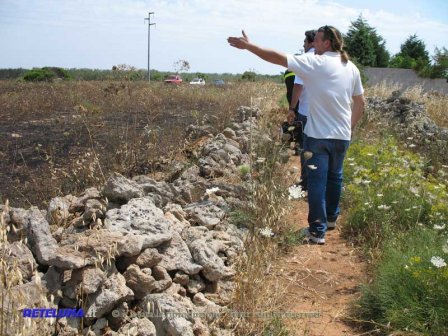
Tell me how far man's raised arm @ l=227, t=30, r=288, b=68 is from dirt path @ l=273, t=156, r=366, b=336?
157 cm

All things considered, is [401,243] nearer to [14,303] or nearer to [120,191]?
[120,191]

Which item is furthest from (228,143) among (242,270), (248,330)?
(248,330)

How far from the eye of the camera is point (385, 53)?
32062 mm

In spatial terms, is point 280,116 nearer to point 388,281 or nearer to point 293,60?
point 293,60

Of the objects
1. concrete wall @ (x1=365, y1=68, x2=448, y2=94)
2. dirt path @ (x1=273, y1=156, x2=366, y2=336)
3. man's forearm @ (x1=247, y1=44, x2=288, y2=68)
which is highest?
concrete wall @ (x1=365, y1=68, x2=448, y2=94)

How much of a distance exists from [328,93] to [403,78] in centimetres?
2464

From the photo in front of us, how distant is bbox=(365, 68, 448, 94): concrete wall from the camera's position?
2478cm

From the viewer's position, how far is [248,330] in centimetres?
264

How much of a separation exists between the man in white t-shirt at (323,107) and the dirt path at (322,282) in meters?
0.26

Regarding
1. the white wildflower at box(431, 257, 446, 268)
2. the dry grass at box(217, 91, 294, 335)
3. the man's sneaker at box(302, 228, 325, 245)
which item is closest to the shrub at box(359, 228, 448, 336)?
the white wildflower at box(431, 257, 446, 268)

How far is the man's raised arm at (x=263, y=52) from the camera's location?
3662mm

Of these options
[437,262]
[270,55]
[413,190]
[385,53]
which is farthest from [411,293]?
[385,53]

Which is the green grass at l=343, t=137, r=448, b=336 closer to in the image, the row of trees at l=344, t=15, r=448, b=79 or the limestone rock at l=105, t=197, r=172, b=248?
the limestone rock at l=105, t=197, r=172, b=248

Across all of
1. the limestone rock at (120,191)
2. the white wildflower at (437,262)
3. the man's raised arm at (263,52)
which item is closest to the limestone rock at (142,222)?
the limestone rock at (120,191)
